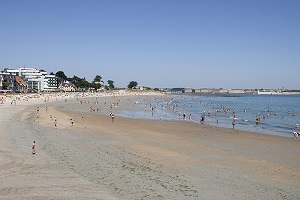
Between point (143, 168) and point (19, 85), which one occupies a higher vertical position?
point (19, 85)

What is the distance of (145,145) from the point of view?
2347cm

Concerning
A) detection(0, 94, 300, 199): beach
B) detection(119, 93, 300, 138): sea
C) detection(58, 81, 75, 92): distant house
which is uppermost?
Result: detection(58, 81, 75, 92): distant house

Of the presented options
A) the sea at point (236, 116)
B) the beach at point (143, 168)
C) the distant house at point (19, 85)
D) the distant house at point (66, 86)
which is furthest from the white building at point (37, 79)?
the beach at point (143, 168)

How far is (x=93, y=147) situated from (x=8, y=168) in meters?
7.18

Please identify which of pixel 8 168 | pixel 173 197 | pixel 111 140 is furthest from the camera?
pixel 111 140

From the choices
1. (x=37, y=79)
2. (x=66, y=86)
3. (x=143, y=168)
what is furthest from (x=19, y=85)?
(x=143, y=168)

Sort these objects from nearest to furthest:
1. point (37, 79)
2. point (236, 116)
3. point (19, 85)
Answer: point (236, 116) → point (19, 85) → point (37, 79)

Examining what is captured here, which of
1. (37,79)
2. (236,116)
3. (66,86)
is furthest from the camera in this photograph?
(66,86)

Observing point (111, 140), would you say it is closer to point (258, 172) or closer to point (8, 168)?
point (8, 168)

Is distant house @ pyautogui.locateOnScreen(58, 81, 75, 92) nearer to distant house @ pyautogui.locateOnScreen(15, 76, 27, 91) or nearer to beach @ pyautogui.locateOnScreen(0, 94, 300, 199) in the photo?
distant house @ pyautogui.locateOnScreen(15, 76, 27, 91)

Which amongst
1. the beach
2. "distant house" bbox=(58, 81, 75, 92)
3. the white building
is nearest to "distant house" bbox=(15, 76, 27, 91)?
the white building

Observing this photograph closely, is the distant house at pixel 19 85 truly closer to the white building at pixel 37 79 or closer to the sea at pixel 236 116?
the white building at pixel 37 79

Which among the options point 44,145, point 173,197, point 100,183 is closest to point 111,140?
point 44,145

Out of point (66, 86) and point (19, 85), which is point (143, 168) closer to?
point (19, 85)
